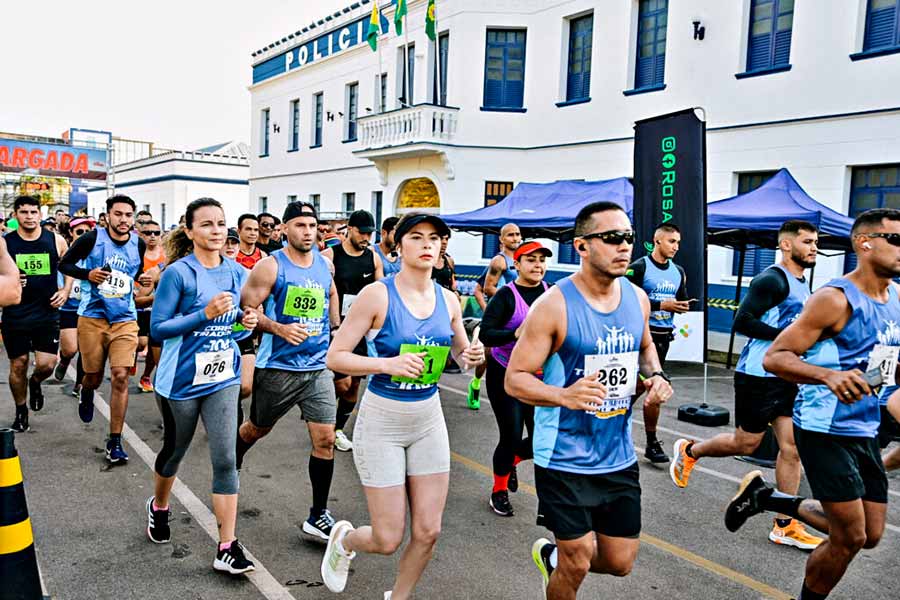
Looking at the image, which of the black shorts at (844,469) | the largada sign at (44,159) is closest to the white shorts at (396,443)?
the black shorts at (844,469)

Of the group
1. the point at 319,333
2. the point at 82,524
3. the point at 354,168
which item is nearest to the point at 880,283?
the point at 319,333

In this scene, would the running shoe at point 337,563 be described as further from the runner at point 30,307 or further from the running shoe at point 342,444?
the runner at point 30,307

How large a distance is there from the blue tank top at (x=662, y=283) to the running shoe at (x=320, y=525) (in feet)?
12.6

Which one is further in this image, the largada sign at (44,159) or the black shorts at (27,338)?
the largada sign at (44,159)

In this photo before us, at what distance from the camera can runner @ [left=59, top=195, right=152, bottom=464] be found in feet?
21.6

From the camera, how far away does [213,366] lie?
Result: 4344 millimetres

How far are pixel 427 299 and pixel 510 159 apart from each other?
59.1 ft

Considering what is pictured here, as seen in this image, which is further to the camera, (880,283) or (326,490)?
(326,490)

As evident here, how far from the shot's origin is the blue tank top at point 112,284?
21.7 ft

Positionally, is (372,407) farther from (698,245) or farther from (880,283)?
(698,245)

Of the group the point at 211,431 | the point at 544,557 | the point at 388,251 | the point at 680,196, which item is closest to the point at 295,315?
the point at 211,431

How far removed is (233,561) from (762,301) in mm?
3786

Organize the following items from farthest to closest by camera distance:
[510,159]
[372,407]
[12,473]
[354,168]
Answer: [354,168] < [510,159] < [372,407] < [12,473]

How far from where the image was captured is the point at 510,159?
2116 centimetres
